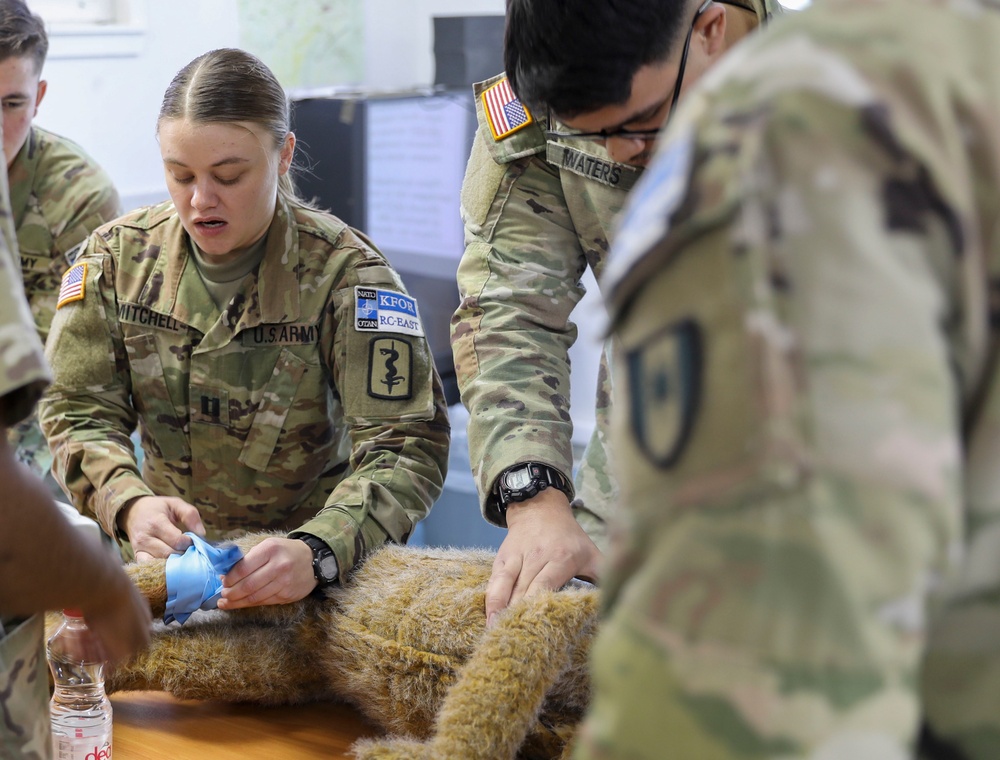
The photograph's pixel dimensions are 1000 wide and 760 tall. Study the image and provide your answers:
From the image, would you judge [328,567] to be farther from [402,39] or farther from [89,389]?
[402,39]

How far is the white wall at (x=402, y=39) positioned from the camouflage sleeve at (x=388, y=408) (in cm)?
286

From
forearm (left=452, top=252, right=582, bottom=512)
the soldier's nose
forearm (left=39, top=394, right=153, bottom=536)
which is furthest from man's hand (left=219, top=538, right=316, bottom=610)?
the soldier's nose

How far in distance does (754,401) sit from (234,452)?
1585 mm

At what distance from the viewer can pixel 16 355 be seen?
0.68m

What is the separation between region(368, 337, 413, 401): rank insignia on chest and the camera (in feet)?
5.78

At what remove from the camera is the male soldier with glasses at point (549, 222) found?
1.05 metres

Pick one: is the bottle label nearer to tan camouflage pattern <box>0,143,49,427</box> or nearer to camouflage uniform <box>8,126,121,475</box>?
tan camouflage pattern <box>0,143,49,427</box>

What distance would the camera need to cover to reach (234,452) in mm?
1876

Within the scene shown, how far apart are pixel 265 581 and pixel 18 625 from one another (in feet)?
1.79

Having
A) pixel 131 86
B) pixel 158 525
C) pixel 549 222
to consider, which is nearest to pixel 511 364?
pixel 549 222

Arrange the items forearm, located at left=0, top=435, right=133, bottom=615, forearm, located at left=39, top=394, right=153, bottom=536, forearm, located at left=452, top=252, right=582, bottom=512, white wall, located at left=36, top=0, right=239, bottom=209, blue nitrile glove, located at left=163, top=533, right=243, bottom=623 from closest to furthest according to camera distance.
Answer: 1. forearm, located at left=0, top=435, right=133, bottom=615
2. blue nitrile glove, located at left=163, top=533, right=243, bottom=623
3. forearm, located at left=452, top=252, right=582, bottom=512
4. forearm, located at left=39, top=394, right=153, bottom=536
5. white wall, located at left=36, top=0, right=239, bottom=209

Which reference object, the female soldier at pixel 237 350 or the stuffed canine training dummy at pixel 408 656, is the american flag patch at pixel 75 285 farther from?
the stuffed canine training dummy at pixel 408 656

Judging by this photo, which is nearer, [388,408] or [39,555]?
[39,555]

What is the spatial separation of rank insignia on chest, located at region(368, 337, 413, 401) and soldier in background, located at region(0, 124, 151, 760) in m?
0.92
